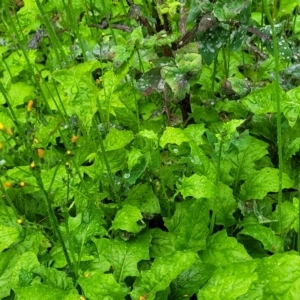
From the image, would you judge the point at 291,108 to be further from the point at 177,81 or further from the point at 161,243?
the point at 161,243

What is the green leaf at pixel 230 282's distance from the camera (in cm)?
106

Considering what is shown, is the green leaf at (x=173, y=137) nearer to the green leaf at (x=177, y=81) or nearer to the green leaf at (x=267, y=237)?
the green leaf at (x=177, y=81)

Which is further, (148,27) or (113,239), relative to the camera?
(148,27)

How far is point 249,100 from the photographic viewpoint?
4.80 ft

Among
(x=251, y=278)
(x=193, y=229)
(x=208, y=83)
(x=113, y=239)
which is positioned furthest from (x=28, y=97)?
(x=251, y=278)

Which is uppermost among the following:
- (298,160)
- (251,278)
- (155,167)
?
(155,167)

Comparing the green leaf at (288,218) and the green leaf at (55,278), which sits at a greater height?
the green leaf at (55,278)

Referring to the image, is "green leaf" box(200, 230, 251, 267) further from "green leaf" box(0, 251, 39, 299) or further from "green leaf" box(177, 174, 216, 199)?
"green leaf" box(0, 251, 39, 299)

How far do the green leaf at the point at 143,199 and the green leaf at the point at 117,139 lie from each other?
128 mm

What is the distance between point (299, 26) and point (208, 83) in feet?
1.31

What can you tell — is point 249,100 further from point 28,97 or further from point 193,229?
point 28,97

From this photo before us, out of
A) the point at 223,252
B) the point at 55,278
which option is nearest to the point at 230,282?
the point at 223,252

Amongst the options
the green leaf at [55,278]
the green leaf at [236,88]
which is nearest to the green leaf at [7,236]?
the green leaf at [55,278]

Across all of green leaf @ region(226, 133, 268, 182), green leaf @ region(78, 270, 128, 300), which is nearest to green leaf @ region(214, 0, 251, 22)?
green leaf @ region(226, 133, 268, 182)
